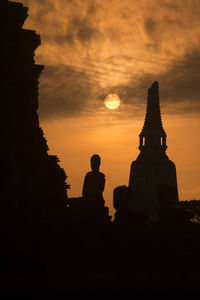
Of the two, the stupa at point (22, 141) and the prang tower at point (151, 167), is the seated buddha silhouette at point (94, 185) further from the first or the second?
the prang tower at point (151, 167)

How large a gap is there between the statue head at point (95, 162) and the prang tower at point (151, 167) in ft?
74.5

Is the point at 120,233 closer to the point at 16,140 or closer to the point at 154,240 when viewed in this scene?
the point at 154,240

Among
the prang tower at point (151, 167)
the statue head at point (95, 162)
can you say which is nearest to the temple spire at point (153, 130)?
the prang tower at point (151, 167)

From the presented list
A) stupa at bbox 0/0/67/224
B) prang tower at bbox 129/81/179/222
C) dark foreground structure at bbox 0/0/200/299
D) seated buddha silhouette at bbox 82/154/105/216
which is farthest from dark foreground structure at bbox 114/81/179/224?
dark foreground structure at bbox 0/0/200/299

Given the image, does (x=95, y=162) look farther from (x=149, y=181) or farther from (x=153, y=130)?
(x=153, y=130)

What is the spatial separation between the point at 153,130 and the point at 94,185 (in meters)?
28.4

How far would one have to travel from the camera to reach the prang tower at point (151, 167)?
38531 mm

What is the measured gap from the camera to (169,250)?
12078 mm

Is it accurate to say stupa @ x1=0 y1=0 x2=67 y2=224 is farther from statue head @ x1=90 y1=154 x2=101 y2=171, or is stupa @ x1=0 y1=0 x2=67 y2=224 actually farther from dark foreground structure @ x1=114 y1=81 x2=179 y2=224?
dark foreground structure @ x1=114 y1=81 x2=179 y2=224

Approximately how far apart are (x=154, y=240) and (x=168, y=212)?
1087mm

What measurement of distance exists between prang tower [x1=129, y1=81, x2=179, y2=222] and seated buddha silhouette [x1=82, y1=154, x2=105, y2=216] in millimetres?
22740

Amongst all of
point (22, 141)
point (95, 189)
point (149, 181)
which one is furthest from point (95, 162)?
point (149, 181)

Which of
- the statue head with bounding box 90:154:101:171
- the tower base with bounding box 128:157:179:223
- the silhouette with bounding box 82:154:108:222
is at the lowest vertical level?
the silhouette with bounding box 82:154:108:222

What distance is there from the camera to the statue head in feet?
47.1
